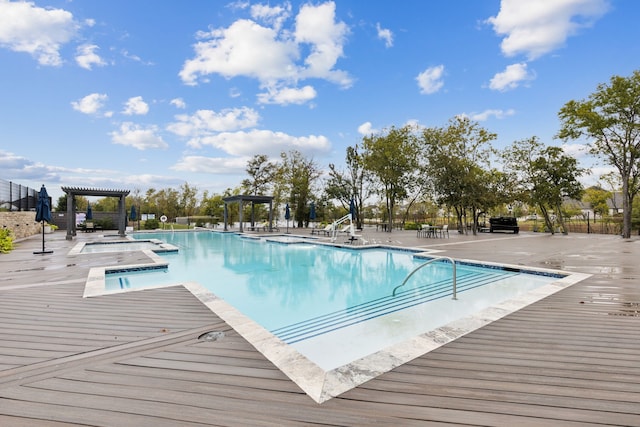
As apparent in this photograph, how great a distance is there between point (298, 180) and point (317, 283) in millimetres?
20779

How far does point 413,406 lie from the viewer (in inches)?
65.6

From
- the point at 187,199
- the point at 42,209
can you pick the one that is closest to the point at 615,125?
the point at 42,209

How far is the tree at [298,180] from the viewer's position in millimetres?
27141

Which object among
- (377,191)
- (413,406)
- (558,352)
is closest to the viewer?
(413,406)

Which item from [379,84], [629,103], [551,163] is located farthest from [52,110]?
[629,103]

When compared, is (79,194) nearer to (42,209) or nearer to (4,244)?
(4,244)

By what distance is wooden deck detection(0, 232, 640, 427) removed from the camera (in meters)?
1.59

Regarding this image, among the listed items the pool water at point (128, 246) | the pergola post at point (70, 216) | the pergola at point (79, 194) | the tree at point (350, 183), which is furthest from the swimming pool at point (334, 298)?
the tree at point (350, 183)

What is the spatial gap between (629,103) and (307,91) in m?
15.7

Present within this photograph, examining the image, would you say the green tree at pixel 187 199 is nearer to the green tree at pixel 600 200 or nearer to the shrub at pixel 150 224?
the shrub at pixel 150 224

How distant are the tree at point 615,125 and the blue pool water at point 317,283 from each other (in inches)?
495

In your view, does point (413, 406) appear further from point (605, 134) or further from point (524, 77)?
point (605, 134)

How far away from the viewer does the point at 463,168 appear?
17.6 m

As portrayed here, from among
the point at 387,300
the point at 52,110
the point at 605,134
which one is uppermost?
the point at 52,110
